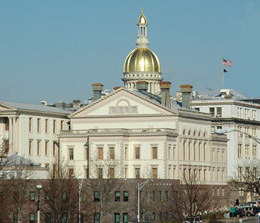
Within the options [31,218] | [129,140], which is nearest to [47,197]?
[31,218]

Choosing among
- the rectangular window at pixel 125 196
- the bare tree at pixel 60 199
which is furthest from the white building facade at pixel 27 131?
the bare tree at pixel 60 199

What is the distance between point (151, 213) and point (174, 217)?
13.1 feet

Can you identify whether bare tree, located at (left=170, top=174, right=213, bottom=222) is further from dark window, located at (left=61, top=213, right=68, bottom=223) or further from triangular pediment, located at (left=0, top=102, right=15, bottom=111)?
triangular pediment, located at (left=0, top=102, right=15, bottom=111)

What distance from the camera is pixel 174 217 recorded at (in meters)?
176

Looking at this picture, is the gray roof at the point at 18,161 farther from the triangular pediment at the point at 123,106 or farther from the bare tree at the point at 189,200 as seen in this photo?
the bare tree at the point at 189,200

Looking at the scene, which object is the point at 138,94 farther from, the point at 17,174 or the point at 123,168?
the point at 17,174

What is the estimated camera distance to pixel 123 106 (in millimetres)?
197625

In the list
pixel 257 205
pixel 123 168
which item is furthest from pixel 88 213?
pixel 257 205

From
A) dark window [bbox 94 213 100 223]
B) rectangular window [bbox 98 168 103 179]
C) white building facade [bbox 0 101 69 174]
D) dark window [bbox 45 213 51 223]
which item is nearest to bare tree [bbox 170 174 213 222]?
dark window [bbox 94 213 100 223]

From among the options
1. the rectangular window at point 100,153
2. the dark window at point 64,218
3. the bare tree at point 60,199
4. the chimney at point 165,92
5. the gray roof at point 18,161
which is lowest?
the dark window at point 64,218

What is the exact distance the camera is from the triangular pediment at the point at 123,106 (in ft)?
641

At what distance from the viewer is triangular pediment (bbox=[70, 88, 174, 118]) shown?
641 ft

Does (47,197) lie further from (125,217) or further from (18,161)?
(18,161)

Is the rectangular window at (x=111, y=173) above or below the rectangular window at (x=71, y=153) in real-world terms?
below
